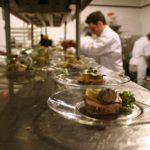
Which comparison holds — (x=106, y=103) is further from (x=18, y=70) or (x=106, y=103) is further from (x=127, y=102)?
(x=18, y=70)

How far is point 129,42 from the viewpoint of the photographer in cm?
616

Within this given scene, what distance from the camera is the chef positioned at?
2.81 meters

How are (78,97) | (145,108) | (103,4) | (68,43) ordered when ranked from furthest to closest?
(103,4)
(68,43)
(78,97)
(145,108)

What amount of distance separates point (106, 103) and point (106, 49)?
2.17 m

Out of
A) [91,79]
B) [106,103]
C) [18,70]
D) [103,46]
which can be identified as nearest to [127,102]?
[106,103]

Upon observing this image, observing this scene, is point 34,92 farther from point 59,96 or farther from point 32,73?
point 32,73

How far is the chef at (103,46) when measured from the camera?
9.23ft

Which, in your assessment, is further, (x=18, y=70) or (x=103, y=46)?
(x=103, y=46)

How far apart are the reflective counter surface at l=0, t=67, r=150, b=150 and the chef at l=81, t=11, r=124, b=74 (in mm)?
2010

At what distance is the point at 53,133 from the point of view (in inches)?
23.6

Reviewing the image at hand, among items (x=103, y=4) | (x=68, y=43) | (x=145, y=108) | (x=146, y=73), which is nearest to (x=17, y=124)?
(x=145, y=108)

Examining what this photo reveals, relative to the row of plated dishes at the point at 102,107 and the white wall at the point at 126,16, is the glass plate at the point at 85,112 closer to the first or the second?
the row of plated dishes at the point at 102,107

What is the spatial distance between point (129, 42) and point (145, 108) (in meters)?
5.54

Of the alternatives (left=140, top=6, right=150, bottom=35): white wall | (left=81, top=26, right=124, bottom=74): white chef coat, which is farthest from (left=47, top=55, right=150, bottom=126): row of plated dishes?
(left=140, top=6, right=150, bottom=35): white wall
